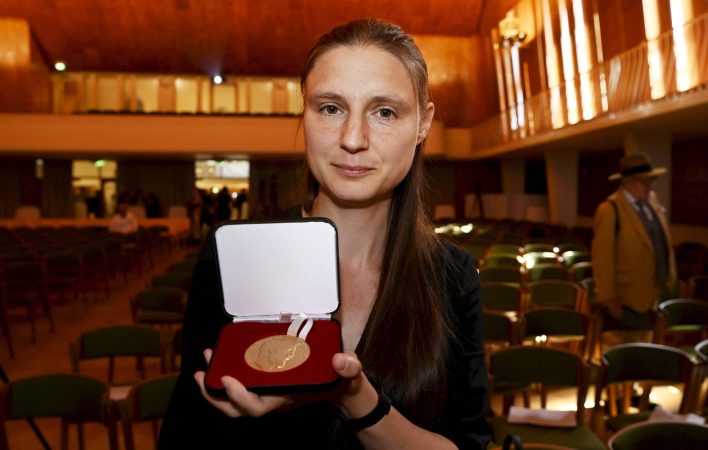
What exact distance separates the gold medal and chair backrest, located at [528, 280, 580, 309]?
626cm

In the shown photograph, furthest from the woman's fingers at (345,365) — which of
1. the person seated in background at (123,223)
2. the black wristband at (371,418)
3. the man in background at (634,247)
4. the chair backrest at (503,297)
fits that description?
the person seated in background at (123,223)

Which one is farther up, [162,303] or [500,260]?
[500,260]

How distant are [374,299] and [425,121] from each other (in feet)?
1.28

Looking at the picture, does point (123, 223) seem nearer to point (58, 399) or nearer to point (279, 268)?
point (58, 399)

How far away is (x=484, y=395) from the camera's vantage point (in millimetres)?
1336

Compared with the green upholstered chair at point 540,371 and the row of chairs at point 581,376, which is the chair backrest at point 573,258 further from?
the green upholstered chair at point 540,371

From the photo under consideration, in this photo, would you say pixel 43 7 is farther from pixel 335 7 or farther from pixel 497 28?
pixel 497 28

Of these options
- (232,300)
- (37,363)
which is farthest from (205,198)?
(232,300)

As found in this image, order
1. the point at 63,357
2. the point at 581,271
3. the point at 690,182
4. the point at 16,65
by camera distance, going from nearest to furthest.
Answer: the point at 63,357 → the point at 581,271 → the point at 690,182 → the point at 16,65

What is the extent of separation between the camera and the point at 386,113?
121cm

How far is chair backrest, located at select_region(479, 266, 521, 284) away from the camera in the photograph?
8141 millimetres

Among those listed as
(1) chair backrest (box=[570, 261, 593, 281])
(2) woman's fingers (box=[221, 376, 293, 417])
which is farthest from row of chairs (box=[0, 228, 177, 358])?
(2) woman's fingers (box=[221, 376, 293, 417])

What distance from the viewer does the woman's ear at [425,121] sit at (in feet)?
4.41

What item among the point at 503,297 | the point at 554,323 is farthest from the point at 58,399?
the point at 503,297
